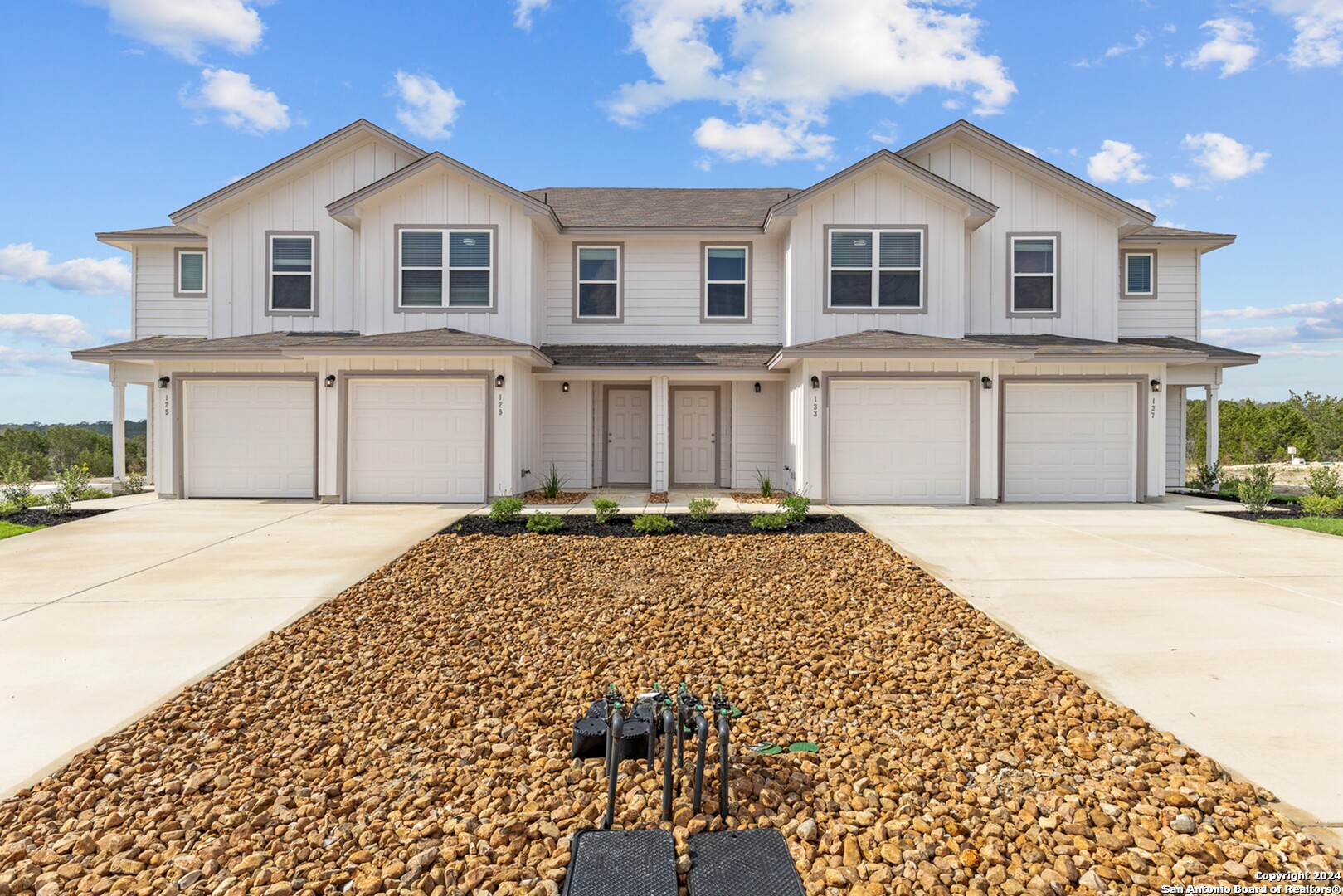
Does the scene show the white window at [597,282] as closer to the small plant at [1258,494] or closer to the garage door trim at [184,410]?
the garage door trim at [184,410]

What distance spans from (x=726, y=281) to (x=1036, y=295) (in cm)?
619

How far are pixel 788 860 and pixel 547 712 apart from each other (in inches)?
63.8

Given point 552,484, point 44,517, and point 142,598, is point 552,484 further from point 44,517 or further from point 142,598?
point 44,517

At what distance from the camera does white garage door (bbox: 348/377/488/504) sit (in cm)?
1237

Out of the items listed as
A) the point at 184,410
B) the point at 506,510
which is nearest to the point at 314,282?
the point at 184,410

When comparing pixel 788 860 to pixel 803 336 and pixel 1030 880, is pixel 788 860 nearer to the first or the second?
pixel 1030 880

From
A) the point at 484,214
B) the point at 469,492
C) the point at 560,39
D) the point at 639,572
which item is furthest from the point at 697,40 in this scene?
the point at 639,572

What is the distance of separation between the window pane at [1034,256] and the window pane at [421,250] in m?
11.3

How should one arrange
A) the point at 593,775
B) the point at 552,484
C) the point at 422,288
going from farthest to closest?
the point at 422,288 → the point at 552,484 → the point at 593,775

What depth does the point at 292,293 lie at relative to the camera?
13.9 m

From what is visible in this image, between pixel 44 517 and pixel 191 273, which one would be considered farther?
pixel 191 273

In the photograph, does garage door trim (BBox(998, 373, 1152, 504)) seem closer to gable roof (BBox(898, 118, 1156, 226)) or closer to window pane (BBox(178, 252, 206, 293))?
gable roof (BBox(898, 118, 1156, 226))

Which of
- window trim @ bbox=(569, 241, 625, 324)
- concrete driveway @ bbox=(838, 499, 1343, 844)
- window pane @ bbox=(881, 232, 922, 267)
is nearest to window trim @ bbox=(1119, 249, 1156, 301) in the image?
window pane @ bbox=(881, 232, 922, 267)

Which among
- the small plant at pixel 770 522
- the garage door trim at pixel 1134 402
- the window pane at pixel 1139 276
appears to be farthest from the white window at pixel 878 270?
the window pane at pixel 1139 276
